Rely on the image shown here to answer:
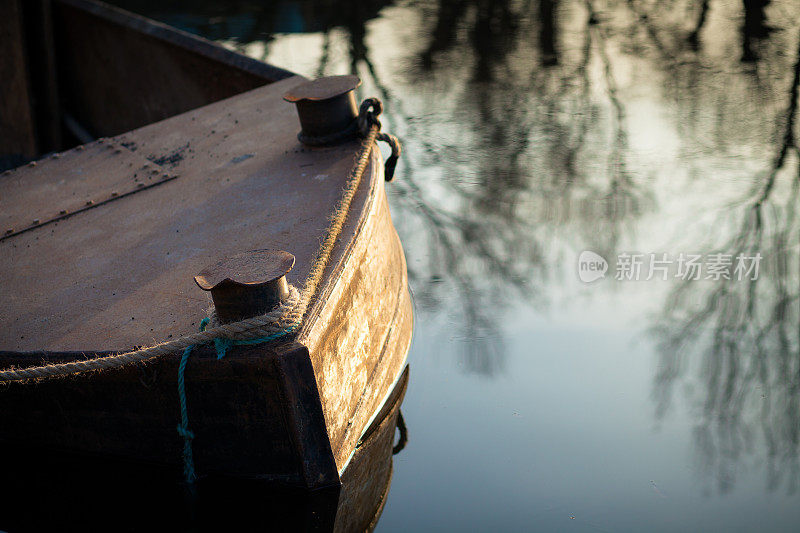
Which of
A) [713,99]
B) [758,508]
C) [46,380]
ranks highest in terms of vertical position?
[46,380]

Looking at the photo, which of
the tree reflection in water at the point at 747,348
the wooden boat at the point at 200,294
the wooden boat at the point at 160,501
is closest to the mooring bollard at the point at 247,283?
the wooden boat at the point at 200,294

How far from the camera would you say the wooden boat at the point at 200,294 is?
219 cm

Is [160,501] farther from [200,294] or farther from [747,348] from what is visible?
[747,348]

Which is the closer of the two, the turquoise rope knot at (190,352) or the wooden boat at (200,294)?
the turquoise rope knot at (190,352)

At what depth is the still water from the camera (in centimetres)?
284

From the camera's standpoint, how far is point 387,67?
805 cm

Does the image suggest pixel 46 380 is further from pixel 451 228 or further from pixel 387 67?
pixel 387 67

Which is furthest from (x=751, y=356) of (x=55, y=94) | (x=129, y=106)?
(x=55, y=94)

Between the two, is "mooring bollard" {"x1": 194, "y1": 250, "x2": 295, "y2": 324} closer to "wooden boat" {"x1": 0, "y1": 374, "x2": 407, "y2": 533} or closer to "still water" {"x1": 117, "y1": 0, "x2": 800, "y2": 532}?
"wooden boat" {"x1": 0, "y1": 374, "x2": 407, "y2": 533}

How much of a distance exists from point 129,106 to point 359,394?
402 cm

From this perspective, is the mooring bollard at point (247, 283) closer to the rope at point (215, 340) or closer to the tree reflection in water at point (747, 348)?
the rope at point (215, 340)

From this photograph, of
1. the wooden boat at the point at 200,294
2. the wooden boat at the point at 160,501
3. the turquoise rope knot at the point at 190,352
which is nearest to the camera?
the turquoise rope knot at the point at 190,352

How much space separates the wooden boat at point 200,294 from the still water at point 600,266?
1.65 ft

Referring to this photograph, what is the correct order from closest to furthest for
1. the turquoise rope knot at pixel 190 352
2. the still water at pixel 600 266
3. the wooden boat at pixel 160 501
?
the turquoise rope knot at pixel 190 352 < the wooden boat at pixel 160 501 < the still water at pixel 600 266
